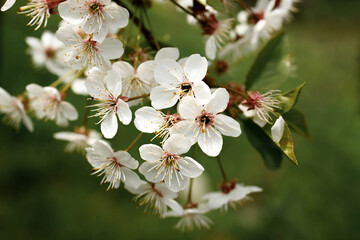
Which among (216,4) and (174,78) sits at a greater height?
(216,4)

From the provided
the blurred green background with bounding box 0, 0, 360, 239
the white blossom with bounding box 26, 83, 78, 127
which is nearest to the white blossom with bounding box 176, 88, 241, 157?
the white blossom with bounding box 26, 83, 78, 127

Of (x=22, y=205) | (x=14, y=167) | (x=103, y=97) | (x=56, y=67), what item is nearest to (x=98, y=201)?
(x=22, y=205)

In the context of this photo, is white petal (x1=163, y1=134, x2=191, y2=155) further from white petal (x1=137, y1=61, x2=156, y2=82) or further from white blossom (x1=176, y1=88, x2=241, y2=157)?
white petal (x1=137, y1=61, x2=156, y2=82)

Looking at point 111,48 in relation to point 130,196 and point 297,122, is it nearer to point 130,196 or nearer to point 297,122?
point 297,122

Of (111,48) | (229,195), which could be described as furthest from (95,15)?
(229,195)

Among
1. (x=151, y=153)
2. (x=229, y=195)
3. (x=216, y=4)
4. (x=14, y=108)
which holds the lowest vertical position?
(x=14, y=108)

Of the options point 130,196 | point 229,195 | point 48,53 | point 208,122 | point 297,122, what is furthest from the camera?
point 130,196

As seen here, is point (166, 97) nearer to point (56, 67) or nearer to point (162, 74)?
point (162, 74)

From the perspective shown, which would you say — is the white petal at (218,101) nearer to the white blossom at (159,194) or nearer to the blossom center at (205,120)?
the blossom center at (205,120)
